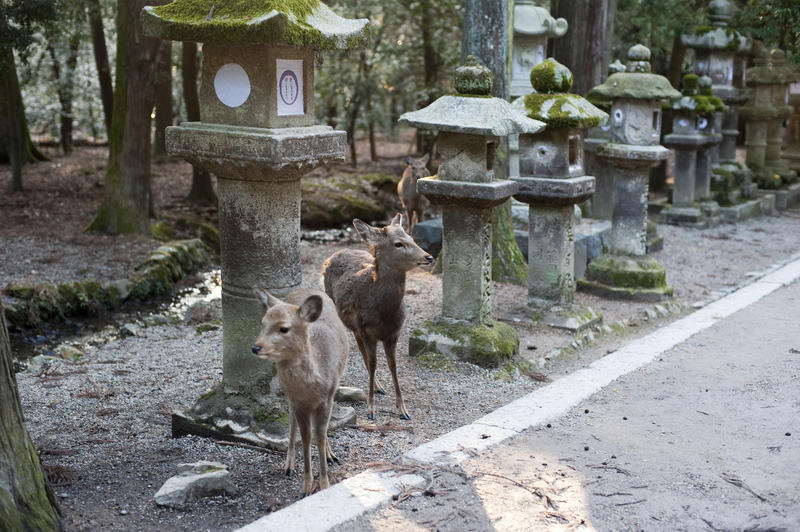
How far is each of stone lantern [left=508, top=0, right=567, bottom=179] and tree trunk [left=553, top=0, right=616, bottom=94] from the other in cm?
155

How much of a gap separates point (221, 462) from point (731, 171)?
14.7m

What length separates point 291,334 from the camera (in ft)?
15.8

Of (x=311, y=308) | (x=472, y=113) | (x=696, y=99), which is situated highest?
(x=696, y=99)

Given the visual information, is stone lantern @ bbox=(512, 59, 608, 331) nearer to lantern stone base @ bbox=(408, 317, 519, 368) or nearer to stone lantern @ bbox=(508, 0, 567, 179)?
lantern stone base @ bbox=(408, 317, 519, 368)

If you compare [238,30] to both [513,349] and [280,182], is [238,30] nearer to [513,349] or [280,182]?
[280,182]

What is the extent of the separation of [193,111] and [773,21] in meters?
10.7

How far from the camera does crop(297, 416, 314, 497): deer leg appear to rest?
5031mm

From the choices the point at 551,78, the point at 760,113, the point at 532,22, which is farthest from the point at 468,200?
the point at 760,113

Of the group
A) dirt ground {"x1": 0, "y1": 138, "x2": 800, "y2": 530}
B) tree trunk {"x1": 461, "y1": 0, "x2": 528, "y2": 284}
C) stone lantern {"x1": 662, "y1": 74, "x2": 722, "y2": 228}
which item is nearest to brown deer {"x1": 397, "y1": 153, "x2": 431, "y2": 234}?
dirt ground {"x1": 0, "y1": 138, "x2": 800, "y2": 530}

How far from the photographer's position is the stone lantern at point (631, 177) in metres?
10.4

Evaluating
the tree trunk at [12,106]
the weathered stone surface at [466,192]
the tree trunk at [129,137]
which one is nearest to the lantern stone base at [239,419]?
the weathered stone surface at [466,192]

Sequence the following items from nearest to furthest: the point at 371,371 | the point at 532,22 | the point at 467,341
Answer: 1. the point at 371,371
2. the point at 467,341
3. the point at 532,22

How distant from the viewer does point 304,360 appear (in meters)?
4.93

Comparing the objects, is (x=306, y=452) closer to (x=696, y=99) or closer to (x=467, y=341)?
(x=467, y=341)
